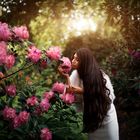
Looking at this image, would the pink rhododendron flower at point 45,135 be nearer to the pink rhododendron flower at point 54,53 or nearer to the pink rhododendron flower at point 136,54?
the pink rhododendron flower at point 54,53

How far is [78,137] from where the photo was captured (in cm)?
613

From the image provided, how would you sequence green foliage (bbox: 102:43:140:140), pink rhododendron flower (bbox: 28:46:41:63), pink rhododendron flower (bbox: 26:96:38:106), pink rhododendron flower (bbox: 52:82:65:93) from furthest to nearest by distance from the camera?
1. green foliage (bbox: 102:43:140:140)
2. pink rhododendron flower (bbox: 52:82:65:93)
3. pink rhododendron flower (bbox: 26:96:38:106)
4. pink rhododendron flower (bbox: 28:46:41:63)

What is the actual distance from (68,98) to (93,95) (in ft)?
1.26

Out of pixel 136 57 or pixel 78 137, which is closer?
pixel 78 137

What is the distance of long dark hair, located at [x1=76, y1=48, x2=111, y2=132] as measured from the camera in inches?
197

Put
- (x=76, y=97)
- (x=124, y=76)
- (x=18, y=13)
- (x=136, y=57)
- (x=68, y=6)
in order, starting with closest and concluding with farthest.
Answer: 1. (x=76, y=97)
2. (x=18, y=13)
3. (x=68, y=6)
4. (x=136, y=57)
5. (x=124, y=76)

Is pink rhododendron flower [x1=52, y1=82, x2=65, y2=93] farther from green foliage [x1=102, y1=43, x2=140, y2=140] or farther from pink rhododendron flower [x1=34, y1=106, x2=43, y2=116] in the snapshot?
green foliage [x1=102, y1=43, x2=140, y2=140]

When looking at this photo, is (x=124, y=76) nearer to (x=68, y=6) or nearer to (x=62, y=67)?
(x=68, y=6)

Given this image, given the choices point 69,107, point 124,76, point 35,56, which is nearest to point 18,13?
point 69,107

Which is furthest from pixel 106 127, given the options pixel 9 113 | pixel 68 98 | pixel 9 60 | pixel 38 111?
pixel 9 60

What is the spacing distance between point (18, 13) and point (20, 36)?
2486 mm

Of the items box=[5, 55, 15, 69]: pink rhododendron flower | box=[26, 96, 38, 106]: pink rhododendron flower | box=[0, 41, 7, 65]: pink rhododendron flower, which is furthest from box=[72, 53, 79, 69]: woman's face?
box=[0, 41, 7, 65]: pink rhododendron flower

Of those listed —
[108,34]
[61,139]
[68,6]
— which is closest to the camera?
[61,139]

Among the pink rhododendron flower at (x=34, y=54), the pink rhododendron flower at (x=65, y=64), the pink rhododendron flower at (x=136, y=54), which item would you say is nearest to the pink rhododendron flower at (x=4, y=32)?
the pink rhododendron flower at (x=34, y=54)
